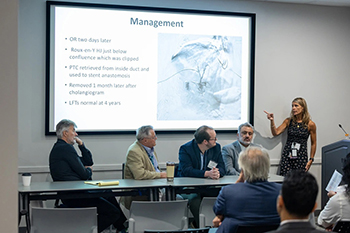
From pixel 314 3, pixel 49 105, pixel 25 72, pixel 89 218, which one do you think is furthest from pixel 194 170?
pixel 314 3

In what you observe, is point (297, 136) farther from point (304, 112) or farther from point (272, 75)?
point (272, 75)

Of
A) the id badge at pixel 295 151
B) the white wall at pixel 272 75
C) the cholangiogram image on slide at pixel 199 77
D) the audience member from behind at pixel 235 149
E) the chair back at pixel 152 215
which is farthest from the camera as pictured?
the id badge at pixel 295 151

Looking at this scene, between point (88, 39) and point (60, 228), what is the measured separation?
9.56 ft

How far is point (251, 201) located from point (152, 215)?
1.08 m

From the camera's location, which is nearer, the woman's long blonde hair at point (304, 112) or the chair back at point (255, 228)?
the chair back at point (255, 228)

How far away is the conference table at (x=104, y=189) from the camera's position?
4.04 m

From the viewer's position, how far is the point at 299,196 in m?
1.95

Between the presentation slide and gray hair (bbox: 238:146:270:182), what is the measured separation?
3.00 metres

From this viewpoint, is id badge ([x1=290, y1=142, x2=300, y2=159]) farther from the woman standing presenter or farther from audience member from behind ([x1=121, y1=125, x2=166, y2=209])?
audience member from behind ([x1=121, y1=125, x2=166, y2=209])

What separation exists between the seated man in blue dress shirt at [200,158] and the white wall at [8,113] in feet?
7.09

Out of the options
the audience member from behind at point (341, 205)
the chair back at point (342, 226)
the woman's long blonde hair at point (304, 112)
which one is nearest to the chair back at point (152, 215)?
the audience member from behind at point (341, 205)

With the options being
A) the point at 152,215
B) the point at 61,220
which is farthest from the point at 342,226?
the point at 61,220

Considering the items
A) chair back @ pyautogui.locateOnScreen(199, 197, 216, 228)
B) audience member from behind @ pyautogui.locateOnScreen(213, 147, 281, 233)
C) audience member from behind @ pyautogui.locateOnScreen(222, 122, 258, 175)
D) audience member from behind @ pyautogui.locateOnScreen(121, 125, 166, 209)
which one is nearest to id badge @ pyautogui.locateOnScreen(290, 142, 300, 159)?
audience member from behind @ pyautogui.locateOnScreen(222, 122, 258, 175)

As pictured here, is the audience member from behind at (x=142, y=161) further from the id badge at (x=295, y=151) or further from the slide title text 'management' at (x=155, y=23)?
the id badge at (x=295, y=151)
